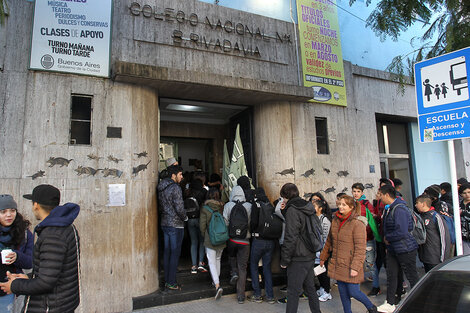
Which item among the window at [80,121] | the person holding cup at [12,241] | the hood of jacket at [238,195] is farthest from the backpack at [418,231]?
the window at [80,121]

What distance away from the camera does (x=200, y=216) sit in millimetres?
5820

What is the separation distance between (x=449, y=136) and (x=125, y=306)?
5.19m

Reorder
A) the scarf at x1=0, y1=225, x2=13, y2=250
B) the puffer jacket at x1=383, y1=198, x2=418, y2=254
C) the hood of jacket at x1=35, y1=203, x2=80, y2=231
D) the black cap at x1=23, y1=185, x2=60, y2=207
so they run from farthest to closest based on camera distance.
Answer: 1. the puffer jacket at x1=383, y1=198, x2=418, y2=254
2. the scarf at x1=0, y1=225, x2=13, y2=250
3. the black cap at x1=23, y1=185, x2=60, y2=207
4. the hood of jacket at x1=35, y1=203, x2=80, y2=231

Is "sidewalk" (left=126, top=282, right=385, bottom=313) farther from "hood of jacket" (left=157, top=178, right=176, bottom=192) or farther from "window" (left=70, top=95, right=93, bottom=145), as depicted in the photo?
"window" (left=70, top=95, right=93, bottom=145)

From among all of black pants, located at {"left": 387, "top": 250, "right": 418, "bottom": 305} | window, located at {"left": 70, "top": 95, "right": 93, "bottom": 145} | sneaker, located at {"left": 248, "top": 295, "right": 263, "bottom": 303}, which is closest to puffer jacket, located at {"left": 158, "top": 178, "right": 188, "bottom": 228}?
window, located at {"left": 70, "top": 95, "right": 93, "bottom": 145}

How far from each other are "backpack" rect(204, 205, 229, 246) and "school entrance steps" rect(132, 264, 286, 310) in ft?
3.00

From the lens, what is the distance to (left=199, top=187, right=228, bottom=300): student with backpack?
18.1ft

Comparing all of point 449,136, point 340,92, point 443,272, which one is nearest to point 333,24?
point 340,92

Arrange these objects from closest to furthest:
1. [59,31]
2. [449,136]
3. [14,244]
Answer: [14,244], [449,136], [59,31]

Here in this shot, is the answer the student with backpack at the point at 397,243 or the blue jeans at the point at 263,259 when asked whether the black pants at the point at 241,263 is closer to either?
the blue jeans at the point at 263,259

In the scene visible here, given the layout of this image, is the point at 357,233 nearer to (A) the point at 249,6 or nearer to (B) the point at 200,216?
(B) the point at 200,216

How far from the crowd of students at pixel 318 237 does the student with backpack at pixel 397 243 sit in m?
0.01

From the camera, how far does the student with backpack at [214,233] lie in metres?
5.52

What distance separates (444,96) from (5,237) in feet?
16.6
